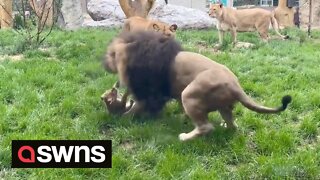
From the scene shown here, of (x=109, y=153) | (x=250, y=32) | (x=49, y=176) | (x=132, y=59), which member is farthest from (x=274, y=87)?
(x=250, y=32)

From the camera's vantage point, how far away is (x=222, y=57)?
7.12 meters

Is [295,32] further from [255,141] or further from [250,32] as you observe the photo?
[255,141]

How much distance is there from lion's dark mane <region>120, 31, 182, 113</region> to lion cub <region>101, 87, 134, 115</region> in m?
0.27

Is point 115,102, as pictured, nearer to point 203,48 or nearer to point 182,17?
point 203,48

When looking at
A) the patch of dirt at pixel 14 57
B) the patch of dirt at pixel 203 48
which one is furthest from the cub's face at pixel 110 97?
the patch of dirt at pixel 203 48

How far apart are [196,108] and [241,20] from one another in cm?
605

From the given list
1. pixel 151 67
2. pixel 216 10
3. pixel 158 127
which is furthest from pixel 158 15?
pixel 151 67

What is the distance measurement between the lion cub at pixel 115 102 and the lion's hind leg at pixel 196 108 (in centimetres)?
75

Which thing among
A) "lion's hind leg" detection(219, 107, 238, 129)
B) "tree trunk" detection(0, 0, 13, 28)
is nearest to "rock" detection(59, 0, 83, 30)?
"tree trunk" detection(0, 0, 13, 28)

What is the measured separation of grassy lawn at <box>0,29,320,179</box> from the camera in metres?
3.89

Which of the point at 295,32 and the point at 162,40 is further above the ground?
the point at 162,40

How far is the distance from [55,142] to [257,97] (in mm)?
2318

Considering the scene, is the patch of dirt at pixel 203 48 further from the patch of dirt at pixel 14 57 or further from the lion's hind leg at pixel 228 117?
the lion's hind leg at pixel 228 117

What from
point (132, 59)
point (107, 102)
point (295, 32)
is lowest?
point (295, 32)
